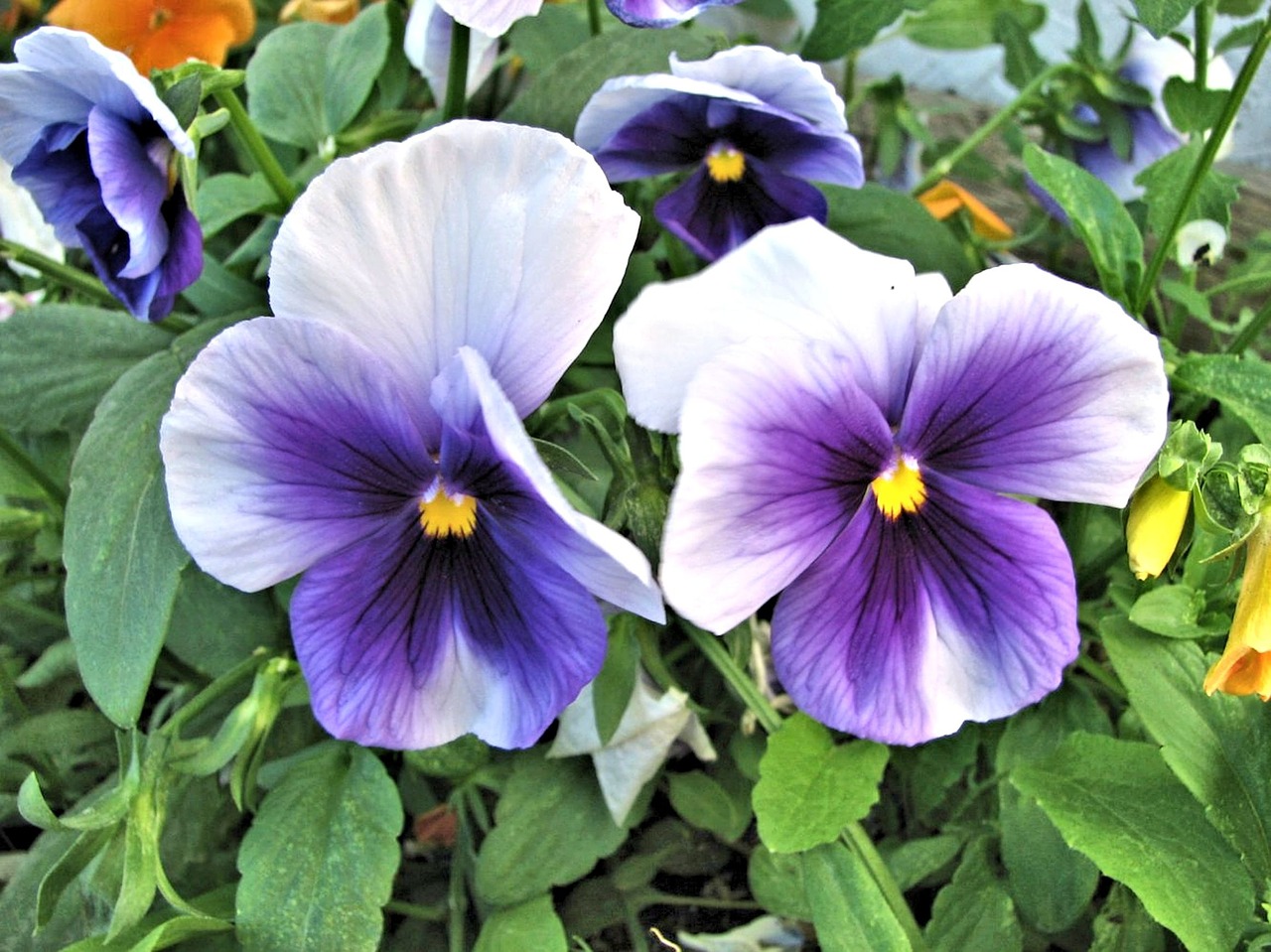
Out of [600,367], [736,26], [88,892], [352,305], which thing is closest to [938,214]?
[600,367]

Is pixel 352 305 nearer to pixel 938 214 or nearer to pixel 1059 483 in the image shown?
pixel 1059 483

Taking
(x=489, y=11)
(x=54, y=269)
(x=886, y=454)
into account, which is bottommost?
(x=54, y=269)

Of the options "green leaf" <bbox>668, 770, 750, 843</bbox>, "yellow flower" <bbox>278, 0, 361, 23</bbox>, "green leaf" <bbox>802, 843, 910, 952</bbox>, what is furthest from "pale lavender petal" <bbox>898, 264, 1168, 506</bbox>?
"yellow flower" <bbox>278, 0, 361, 23</bbox>

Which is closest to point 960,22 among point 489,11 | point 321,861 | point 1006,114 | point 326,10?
point 1006,114

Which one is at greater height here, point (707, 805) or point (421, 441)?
point (421, 441)

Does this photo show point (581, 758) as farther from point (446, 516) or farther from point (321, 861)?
point (446, 516)

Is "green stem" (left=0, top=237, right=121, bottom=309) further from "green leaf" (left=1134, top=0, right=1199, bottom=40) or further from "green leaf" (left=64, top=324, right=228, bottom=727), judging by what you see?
"green leaf" (left=1134, top=0, right=1199, bottom=40)
